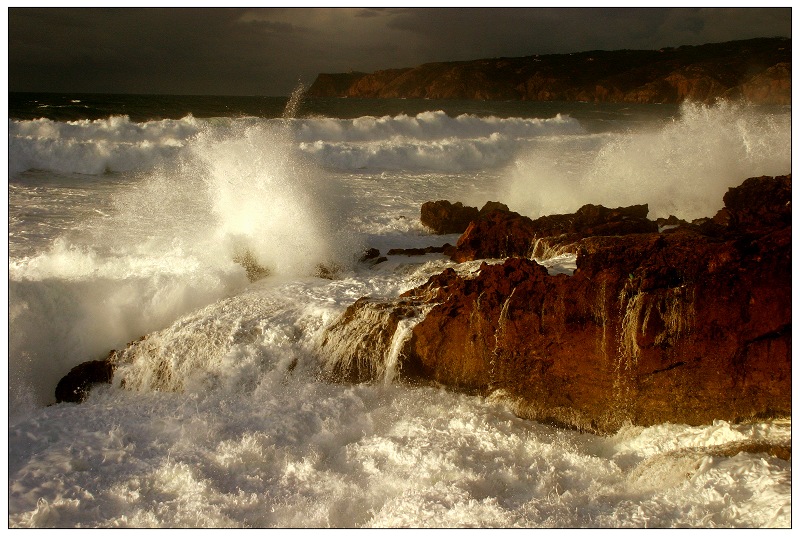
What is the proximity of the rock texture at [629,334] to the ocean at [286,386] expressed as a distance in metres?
0.17

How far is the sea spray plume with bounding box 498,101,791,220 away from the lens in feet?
33.2

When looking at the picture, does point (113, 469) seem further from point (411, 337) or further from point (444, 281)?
point (444, 281)

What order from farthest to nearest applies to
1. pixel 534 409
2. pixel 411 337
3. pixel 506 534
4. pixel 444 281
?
pixel 444 281
pixel 411 337
pixel 534 409
pixel 506 534

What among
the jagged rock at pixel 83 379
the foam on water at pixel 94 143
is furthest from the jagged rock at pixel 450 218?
the foam on water at pixel 94 143

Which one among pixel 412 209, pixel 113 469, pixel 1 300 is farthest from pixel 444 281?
pixel 412 209

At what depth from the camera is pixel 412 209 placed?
38.8 feet

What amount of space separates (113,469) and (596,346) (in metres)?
3.55

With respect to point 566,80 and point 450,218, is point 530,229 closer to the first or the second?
point 450,218

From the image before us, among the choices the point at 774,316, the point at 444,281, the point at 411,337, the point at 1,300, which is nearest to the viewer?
the point at 774,316

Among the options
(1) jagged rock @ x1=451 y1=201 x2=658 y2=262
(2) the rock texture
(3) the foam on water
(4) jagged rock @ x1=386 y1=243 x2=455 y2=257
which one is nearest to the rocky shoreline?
(2) the rock texture

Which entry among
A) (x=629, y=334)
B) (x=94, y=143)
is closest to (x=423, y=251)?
(x=629, y=334)

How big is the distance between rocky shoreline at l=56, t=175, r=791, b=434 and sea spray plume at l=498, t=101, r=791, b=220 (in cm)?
489

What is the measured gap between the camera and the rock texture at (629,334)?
14.0 feet

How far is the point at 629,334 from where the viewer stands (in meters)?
4.49
